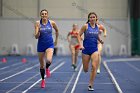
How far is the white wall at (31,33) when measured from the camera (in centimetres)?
2761

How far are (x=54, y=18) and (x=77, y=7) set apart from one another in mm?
2681

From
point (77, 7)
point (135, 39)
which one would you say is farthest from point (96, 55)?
point (135, 39)

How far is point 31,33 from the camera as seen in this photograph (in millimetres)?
27875

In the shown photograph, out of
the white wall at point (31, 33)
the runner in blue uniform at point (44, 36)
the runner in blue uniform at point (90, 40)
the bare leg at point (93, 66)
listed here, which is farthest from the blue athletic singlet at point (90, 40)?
the white wall at point (31, 33)

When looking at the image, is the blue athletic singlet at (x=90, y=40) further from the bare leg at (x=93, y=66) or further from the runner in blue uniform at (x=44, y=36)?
the runner in blue uniform at (x=44, y=36)

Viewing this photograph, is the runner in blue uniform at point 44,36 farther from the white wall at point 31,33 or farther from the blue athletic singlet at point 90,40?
the white wall at point 31,33


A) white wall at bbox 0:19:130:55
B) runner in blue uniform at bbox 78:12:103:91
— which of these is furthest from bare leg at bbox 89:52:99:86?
white wall at bbox 0:19:130:55

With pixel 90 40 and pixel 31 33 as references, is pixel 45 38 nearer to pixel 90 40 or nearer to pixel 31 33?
pixel 90 40

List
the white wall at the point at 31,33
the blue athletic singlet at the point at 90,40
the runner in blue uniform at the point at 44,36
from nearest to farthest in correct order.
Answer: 1. the blue athletic singlet at the point at 90,40
2. the runner in blue uniform at the point at 44,36
3. the white wall at the point at 31,33

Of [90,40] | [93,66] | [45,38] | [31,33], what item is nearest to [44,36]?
[45,38]

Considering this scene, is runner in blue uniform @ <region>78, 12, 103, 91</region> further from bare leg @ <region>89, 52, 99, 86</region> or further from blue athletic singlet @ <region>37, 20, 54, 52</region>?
blue athletic singlet @ <region>37, 20, 54, 52</region>

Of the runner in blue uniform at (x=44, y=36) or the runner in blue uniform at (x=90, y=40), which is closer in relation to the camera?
the runner in blue uniform at (x=90, y=40)

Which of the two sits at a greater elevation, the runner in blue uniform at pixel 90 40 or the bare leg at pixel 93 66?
the runner in blue uniform at pixel 90 40

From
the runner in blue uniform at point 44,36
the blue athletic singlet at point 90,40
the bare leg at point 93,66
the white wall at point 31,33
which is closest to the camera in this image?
the bare leg at point 93,66
